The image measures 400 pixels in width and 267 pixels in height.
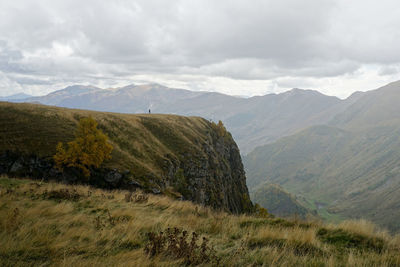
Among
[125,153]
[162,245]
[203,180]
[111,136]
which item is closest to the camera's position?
[162,245]

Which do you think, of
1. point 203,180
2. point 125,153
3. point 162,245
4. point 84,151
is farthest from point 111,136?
point 162,245

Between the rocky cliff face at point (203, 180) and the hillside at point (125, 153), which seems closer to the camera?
the hillside at point (125, 153)

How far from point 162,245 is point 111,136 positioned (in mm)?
42603

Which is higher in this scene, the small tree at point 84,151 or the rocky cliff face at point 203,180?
the small tree at point 84,151

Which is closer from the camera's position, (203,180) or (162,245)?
(162,245)

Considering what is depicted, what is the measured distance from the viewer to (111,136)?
45094mm

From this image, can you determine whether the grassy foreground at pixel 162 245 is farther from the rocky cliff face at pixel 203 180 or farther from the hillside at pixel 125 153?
the rocky cliff face at pixel 203 180

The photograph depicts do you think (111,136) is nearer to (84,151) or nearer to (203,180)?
(84,151)

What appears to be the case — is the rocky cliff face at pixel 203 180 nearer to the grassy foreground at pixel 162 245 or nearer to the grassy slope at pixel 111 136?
A: the grassy slope at pixel 111 136

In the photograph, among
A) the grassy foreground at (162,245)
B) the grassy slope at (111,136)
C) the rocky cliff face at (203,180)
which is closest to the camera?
the grassy foreground at (162,245)

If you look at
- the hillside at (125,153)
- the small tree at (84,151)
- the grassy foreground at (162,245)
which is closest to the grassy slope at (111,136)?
the hillside at (125,153)

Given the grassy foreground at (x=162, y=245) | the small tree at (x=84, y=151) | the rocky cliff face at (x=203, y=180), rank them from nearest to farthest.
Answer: the grassy foreground at (x=162, y=245), the small tree at (x=84, y=151), the rocky cliff face at (x=203, y=180)

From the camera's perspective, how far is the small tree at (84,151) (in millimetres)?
32000

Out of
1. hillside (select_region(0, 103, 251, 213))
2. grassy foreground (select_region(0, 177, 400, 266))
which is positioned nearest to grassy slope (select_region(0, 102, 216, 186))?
hillside (select_region(0, 103, 251, 213))
